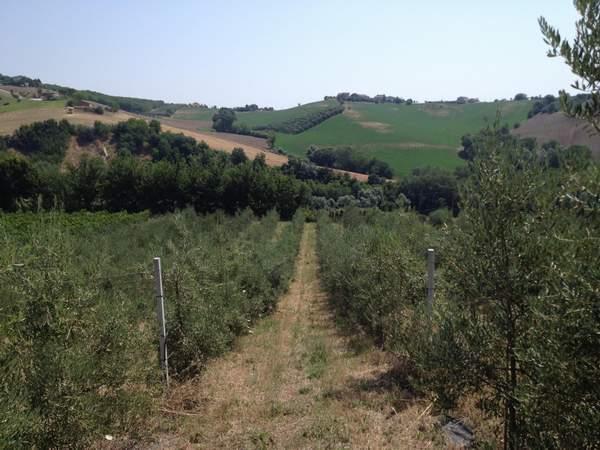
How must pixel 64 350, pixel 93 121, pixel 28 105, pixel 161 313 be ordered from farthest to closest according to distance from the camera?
pixel 28 105 < pixel 93 121 < pixel 161 313 < pixel 64 350

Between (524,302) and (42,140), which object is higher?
(42,140)

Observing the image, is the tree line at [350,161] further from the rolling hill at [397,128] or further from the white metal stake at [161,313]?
the white metal stake at [161,313]

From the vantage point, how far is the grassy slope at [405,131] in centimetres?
7169

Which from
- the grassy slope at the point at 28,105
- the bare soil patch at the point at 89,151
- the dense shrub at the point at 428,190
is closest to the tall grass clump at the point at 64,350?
the dense shrub at the point at 428,190

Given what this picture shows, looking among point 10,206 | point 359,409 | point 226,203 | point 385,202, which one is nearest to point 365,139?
point 385,202

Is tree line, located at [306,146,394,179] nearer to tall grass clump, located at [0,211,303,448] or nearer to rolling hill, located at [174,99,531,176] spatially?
rolling hill, located at [174,99,531,176]

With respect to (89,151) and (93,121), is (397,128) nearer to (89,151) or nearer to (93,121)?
(93,121)

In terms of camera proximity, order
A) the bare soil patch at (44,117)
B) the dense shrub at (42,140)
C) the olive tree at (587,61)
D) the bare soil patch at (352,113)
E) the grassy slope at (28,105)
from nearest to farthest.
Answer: the olive tree at (587,61) < the dense shrub at (42,140) < the bare soil patch at (44,117) < the grassy slope at (28,105) < the bare soil patch at (352,113)

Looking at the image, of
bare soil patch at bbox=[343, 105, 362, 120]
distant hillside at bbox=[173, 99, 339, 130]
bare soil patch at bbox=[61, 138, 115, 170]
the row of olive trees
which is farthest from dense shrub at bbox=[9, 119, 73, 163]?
the row of olive trees

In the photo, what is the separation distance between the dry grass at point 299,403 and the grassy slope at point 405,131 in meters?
56.4

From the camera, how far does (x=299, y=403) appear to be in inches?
344

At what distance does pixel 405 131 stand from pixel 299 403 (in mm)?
85016

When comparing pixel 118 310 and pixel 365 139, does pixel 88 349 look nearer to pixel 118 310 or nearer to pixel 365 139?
pixel 118 310

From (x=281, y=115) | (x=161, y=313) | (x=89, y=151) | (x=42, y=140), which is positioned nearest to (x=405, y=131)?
(x=281, y=115)
